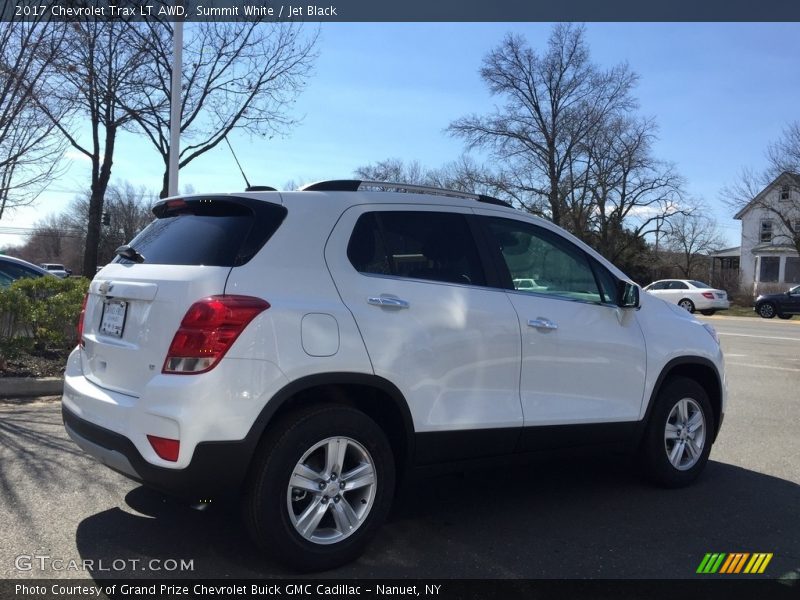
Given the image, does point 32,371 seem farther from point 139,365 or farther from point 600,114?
point 600,114

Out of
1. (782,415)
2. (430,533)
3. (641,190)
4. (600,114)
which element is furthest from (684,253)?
(430,533)

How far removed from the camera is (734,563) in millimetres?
3746

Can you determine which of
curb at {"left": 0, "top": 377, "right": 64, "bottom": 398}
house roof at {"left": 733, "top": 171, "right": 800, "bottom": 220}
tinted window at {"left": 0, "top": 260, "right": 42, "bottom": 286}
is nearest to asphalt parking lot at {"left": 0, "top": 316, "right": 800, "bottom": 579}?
curb at {"left": 0, "top": 377, "right": 64, "bottom": 398}

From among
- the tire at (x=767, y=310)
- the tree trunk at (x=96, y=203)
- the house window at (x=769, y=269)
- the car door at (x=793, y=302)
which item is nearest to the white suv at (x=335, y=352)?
the tree trunk at (x=96, y=203)

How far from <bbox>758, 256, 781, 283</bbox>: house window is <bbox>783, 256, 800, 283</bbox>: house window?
2.43 feet

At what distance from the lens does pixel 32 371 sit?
324 inches

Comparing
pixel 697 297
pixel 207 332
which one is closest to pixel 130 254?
pixel 207 332

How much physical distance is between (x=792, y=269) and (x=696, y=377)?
172ft

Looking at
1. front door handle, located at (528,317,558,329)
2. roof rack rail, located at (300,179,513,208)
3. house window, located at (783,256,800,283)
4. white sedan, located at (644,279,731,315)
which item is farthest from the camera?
house window, located at (783,256,800,283)

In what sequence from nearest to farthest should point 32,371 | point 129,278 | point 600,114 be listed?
1. point 129,278
2. point 32,371
3. point 600,114

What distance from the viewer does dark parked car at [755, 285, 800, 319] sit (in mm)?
28969

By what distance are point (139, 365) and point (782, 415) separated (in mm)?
6875

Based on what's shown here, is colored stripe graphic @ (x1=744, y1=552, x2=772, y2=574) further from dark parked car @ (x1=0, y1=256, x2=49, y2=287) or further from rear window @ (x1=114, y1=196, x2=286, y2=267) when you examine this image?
dark parked car @ (x1=0, y1=256, x2=49, y2=287)

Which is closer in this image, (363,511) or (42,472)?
(363,511)
